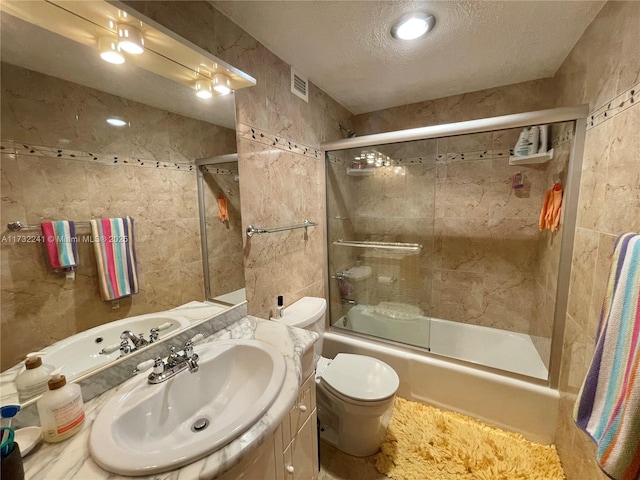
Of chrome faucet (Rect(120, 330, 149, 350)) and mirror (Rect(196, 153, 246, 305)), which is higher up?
mirror (Rect(196, 153, 246, 305))

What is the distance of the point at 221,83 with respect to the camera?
3.75 ft

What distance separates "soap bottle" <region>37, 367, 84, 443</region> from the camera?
0.62 meters

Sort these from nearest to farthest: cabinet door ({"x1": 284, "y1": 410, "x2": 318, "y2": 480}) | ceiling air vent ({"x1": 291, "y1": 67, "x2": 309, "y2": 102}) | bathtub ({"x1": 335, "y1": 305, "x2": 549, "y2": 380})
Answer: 1. cabinet door ({"x1": 284, "y1": 410, "x2": 318, "y2": 480})
2. ceiling air vent ({"x1": 291, "y1": 67, "x2": 309, "y2": 102})
3. bathtub ({"x1": 335, "y1": 305, "x2": 549, "y2": 380})

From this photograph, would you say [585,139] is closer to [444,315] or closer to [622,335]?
[622,335]

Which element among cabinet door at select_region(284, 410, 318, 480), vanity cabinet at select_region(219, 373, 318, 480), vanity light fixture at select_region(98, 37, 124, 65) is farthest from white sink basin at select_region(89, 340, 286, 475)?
vanity light fixture at select_region(98, 37, 124, 65)

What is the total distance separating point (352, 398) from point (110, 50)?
1.74 metres

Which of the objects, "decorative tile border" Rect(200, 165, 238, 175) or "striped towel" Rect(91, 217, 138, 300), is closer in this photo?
"striped towel" Rect(91, 217, 138, 300)

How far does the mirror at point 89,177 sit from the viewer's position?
0.66 metres

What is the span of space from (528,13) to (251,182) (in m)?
1.59

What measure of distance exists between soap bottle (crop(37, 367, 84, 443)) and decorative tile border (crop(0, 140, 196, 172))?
1.93 feet

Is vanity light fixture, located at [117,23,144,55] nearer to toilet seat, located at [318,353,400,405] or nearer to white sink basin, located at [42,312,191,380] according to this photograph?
white sink basin, located at [42,312,191,380]

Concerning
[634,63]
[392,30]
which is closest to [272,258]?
[392,30]

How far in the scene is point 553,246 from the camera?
165 centimetres

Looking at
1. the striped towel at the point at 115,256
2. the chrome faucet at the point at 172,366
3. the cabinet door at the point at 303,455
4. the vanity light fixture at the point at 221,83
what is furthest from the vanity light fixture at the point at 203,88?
the cabinet door at the point at 303,455
